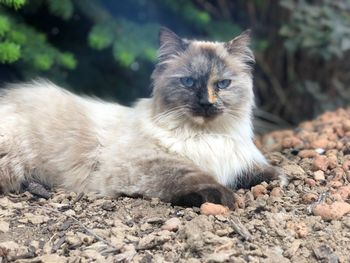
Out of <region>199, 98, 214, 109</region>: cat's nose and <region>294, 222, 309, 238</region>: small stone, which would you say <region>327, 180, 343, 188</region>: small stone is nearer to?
<region>294, 222, 309, 238</region>: small stone

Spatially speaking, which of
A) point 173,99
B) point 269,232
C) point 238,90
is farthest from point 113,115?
point 269,232

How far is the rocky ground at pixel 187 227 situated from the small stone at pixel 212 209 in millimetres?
37

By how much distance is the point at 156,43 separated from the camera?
18.6 ft

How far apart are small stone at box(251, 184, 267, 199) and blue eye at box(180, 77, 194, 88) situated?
0.85 meters

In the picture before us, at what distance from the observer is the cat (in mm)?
3854

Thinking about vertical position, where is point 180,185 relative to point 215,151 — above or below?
below

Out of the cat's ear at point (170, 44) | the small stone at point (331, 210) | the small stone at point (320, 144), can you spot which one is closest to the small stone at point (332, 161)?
the small stone at point (320, 144)

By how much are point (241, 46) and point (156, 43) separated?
1572 mm

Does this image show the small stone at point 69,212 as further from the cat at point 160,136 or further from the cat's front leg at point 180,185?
the cat's front leg at point 180,185

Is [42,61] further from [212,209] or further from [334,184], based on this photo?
[334,184]

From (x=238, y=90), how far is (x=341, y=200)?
1081 millimetres

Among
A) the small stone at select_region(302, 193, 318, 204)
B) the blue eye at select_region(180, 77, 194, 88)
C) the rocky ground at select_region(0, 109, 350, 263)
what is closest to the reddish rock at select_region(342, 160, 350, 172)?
the rocky ground at select_region(0, 109, 350, 263)

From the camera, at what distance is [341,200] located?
11.7 feet

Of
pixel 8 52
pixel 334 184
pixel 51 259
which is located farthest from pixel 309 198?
pixel 8 52
